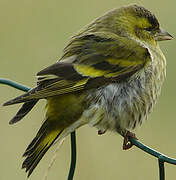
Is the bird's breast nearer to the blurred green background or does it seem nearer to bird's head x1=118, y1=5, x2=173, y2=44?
A: bird's head x1=118, y1=5, x2=173, y2=44

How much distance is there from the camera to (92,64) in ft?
16.3

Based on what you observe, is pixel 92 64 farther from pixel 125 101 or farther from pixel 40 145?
pixel 40 145

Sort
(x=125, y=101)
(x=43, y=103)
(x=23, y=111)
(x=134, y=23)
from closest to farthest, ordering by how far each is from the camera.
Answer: (x=23, y=111)
(x=125, y=101)
(x=134, y=23)
(x=43, y=103)

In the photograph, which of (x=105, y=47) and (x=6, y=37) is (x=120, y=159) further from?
(x=6, y=37)

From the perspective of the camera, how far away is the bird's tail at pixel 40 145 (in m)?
4.68

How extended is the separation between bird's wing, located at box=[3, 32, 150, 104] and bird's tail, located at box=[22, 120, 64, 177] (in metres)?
0.31

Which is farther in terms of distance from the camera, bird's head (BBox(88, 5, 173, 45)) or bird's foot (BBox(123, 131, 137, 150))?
bird's head (BBox(88, 5, 173, 45))

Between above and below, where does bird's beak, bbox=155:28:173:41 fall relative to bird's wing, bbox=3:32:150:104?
below

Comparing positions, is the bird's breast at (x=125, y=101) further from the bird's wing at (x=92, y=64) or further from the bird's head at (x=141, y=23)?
the bird's head at (x=141, y=23)

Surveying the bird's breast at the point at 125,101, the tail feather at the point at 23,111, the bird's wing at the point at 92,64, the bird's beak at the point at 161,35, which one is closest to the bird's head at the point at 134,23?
→ the bird's beak at the point at 161,35

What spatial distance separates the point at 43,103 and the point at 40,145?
1.90 metres

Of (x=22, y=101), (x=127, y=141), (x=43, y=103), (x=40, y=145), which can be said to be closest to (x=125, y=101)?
(x=127, y=141)

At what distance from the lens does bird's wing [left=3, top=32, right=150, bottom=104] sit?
4.75 m

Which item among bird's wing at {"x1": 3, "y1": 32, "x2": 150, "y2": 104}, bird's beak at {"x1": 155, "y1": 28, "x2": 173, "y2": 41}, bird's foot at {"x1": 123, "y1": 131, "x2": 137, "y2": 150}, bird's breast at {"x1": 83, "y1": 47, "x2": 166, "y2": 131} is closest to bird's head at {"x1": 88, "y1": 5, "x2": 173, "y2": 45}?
bird's beak at {"x1": 155, "y1": 28, "x2": 173, "y2": 41}
